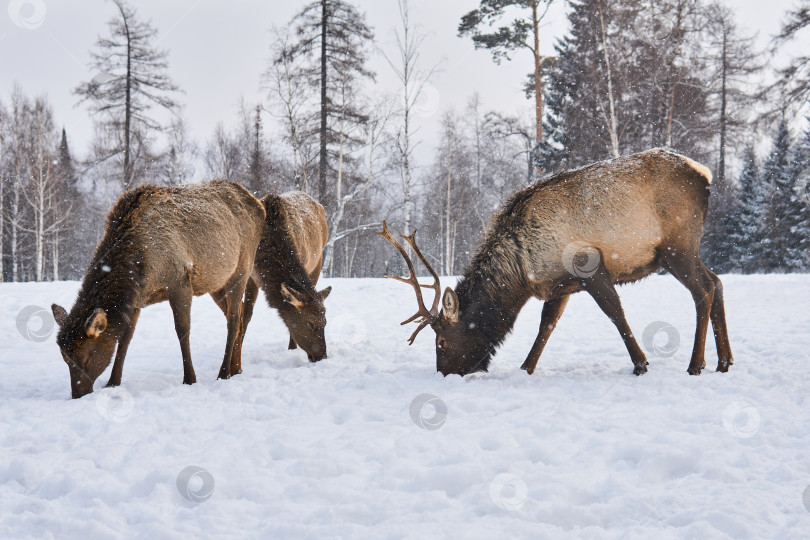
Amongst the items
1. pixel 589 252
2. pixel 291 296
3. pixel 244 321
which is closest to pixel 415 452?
pixel 589 252

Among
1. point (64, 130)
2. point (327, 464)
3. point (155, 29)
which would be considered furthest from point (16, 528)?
point (64, 130)

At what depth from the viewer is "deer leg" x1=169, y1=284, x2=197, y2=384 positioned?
15.2ft

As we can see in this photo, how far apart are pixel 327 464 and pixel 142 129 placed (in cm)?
2395

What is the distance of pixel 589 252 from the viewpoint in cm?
469

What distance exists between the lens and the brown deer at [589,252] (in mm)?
4723

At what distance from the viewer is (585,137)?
19.4 m

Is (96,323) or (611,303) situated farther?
(611,303)

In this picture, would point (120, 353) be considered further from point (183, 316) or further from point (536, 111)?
point (536, 111)

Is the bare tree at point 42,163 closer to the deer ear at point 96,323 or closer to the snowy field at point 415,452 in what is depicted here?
the snowy field at point 415,452

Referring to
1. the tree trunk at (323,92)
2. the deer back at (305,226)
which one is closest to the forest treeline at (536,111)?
the tree trunk at (323,92)

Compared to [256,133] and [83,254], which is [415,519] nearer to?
[256,133]

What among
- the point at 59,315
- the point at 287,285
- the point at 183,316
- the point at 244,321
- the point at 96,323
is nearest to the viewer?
the point at 96,323

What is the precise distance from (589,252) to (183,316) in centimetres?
388

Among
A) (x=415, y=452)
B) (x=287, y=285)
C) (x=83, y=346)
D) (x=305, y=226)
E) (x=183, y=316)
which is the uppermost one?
(x=305, y=226)
